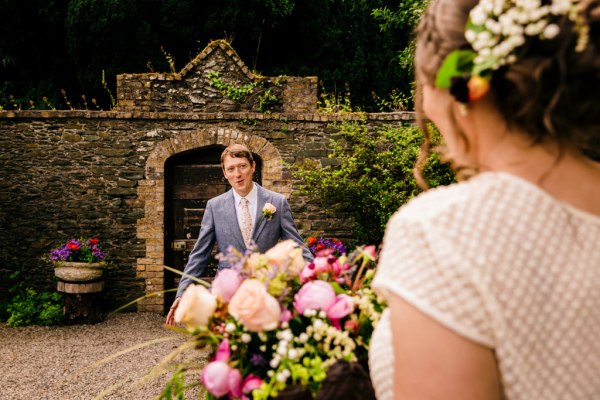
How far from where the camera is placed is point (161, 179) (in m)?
7.83

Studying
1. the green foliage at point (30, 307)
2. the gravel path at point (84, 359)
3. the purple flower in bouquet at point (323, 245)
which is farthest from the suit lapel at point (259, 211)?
the green foliage at point (30, 307)

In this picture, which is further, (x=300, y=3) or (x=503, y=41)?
(x=300, y=3)

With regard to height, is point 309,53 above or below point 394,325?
above

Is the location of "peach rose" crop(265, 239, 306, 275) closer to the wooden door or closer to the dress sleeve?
the dress sleeve

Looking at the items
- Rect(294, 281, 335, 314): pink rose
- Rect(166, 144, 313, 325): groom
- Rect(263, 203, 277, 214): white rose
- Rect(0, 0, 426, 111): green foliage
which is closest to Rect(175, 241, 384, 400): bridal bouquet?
Rect(294, 281, 335, 314): pink rose

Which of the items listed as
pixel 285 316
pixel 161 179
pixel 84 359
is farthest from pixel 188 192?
pixel 285 316

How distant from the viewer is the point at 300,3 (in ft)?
40.8

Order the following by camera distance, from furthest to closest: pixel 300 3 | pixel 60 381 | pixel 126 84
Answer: pixel 300 3 → pixel 126 84 → pixel 60 381

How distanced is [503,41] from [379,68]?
1296 centimetres

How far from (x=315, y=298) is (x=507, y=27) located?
26.9 inches

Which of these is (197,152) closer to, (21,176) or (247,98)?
(247,98)

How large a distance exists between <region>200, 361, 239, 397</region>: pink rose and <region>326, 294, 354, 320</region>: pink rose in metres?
0.26

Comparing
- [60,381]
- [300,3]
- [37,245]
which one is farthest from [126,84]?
[300,3]

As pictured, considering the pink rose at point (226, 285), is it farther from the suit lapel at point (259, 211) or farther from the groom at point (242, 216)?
the suit lapel at point (259, 211)
